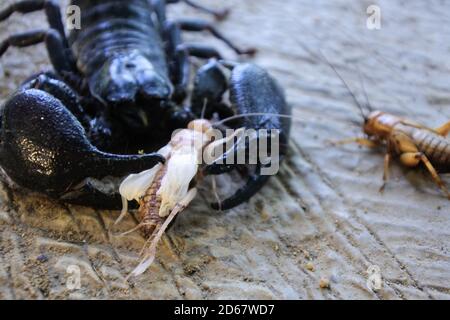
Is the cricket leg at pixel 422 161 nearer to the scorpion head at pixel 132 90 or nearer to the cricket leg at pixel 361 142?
the cricket leg at pixel 361 142

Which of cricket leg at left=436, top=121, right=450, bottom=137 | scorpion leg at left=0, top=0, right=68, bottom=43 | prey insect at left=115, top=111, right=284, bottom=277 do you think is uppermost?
scorpion leg at left=0, top=0, right=68, bottom=43

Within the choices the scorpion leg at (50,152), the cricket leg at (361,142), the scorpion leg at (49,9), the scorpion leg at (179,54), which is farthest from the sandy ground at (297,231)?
the scorpion leg at (179,54)

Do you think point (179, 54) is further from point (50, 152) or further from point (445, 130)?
point (445, 130)

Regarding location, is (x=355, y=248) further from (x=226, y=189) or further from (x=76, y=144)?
(x=76, y=144)

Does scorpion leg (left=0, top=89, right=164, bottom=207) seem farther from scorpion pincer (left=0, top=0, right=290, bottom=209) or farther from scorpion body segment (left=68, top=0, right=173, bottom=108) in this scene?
scorpion body segment (left=68, top=0, right=173, bottom=108)

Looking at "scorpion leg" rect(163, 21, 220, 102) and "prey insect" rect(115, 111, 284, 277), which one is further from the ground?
"scorpion leg" rect(163, 21, 220, 102)

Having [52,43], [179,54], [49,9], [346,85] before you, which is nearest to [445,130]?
[346,85]

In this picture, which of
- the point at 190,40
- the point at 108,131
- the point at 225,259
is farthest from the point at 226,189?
the point at 190,40

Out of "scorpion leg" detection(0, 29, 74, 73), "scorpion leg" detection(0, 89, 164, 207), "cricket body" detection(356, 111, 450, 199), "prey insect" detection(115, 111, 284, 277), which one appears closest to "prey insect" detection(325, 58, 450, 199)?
"cricket body" detection(356, 111, 450, 199)
